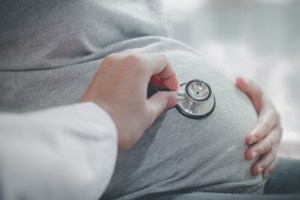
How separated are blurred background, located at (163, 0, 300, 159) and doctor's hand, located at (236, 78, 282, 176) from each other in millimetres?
597

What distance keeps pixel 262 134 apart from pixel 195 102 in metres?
0.15

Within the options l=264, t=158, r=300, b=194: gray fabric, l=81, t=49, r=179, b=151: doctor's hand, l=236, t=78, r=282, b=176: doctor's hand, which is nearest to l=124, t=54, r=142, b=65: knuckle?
l=81, t=49, r=179, b=151: doctor's hand

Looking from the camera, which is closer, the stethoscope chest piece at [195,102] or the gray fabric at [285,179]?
the stethoscope chest piece at [195,102]

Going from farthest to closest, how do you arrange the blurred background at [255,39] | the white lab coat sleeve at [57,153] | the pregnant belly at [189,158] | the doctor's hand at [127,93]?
the blurred background at [255,39]
the pregnant belly at [189,158]
the doctor's hand at [127,93]
the white lab coat sleeve at [57,153]

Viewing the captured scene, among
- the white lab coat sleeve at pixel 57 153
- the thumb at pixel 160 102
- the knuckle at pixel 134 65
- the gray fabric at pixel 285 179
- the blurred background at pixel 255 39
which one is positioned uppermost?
the blurred background at pixel 255 39

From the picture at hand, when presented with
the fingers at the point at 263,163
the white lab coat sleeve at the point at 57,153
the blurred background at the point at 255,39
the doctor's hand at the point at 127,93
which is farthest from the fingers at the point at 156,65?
the blurred background at the point at 255,39

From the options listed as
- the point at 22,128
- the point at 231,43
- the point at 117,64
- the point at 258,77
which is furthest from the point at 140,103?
the point at 231,43

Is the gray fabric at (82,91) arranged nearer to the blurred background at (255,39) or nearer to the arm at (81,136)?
the arm at (81,136)

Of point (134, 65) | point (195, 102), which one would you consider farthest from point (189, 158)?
point (134, 65)

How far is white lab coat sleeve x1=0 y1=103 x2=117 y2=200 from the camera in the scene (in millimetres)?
348

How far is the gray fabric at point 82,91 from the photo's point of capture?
58cm

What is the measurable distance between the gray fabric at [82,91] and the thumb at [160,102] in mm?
31

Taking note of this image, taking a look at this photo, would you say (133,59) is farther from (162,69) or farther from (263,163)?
(263,163)

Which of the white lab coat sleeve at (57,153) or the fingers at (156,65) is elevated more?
the fingers at (156,65)
